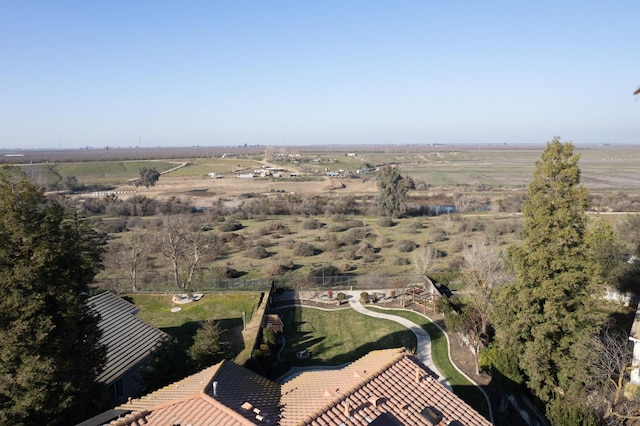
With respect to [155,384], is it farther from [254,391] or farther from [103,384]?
[254,391]

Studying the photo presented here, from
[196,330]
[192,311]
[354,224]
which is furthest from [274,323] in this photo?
[354,224]

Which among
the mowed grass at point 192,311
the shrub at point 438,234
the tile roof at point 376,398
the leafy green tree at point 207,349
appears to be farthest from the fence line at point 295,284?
the tile roof at point 376,398

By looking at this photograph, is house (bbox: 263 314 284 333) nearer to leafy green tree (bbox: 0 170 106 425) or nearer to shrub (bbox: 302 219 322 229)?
leafy green tree (bbox: 0 170 106 425)

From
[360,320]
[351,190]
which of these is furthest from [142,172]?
[360,320]

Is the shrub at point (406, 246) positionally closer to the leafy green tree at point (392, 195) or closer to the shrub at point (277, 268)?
the shrub at point (277, 268)

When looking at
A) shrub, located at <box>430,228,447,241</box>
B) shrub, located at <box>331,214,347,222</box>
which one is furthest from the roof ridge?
shrub, located at <box>331,214,347,222</box>

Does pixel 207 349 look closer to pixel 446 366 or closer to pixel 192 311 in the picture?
pixel 192 311
